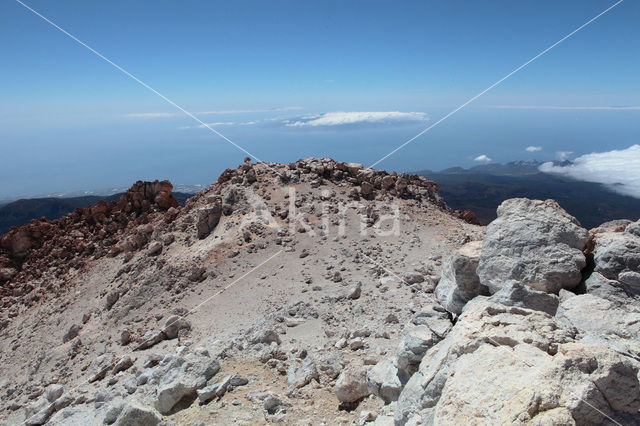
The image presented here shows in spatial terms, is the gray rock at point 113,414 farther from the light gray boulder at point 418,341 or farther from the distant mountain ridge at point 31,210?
the distant mountain ridge at point 31,210

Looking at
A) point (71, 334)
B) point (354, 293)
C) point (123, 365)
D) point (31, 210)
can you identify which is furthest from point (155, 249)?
point (31, 210)

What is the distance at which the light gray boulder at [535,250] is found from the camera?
566cm

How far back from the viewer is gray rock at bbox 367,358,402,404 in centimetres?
573

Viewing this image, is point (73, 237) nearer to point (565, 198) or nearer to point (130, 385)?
point (130, 385)

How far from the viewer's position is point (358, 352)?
27.0 ft

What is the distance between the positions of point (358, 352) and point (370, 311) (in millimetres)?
2225

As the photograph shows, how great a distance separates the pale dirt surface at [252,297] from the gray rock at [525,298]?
9.10 feet

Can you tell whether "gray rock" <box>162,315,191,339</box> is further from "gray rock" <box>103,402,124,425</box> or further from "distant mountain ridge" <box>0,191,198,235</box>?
"distant mountain ridge" <box>0,191,198,235</box>

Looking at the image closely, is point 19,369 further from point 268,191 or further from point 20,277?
point 268,191

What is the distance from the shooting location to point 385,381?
5.88 meters

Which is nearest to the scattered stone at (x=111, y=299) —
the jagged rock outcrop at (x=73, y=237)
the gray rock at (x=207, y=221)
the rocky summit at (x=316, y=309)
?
the rocky summit at (x=316, y=309)

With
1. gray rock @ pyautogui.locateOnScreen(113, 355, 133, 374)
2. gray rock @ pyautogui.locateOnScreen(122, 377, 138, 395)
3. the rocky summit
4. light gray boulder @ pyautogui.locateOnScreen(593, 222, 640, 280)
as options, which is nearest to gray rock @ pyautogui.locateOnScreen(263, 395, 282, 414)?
the rocky summit

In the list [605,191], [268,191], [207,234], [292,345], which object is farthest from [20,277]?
[605,191]

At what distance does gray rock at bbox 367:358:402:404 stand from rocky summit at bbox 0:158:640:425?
3cm
